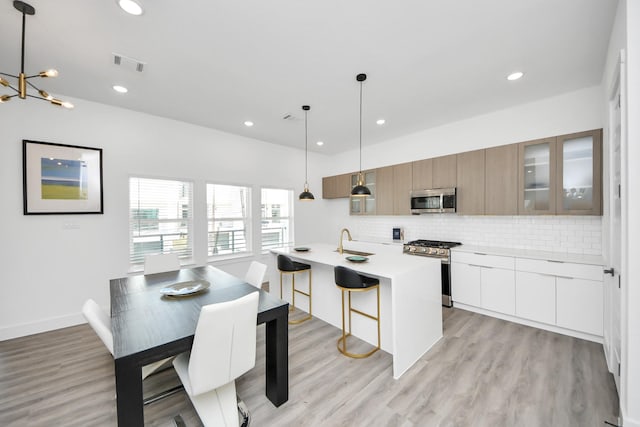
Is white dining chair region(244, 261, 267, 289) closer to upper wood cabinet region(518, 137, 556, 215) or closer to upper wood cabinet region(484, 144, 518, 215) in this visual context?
upper wood cabinet region(484, 144, 518, 215)

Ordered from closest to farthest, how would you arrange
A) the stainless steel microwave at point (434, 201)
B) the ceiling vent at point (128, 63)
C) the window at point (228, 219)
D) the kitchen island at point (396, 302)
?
the kitchen island at point (396, 302) < the ceiling vent at point (128, 63) < the stainless steel microwave at point (434, 201) < the window at point (228, 219)

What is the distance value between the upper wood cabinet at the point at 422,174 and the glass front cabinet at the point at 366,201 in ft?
3.16

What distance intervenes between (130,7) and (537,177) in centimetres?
459

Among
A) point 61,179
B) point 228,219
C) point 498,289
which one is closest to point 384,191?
point 498,289

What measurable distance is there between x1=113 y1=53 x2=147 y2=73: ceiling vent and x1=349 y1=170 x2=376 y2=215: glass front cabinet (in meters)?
3.98

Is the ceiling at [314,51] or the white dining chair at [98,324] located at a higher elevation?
the ceiling at [314,51]

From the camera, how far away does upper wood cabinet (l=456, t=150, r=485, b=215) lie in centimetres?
376

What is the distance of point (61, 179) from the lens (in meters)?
3.23

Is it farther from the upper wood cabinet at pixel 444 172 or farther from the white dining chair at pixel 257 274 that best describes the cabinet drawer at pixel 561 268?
the white dining chair at pixel 257 274

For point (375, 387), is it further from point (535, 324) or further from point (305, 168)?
point (305, 168)

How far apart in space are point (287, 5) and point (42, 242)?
395 centimetres

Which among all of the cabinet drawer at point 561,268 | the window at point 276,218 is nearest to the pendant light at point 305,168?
the window at point 276,218

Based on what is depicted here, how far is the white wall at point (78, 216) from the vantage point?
2.99 metres

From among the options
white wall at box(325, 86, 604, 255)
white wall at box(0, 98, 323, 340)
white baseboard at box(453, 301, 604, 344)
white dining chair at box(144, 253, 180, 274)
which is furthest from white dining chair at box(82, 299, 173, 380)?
white wall at box(325, 86, 604, 255)
